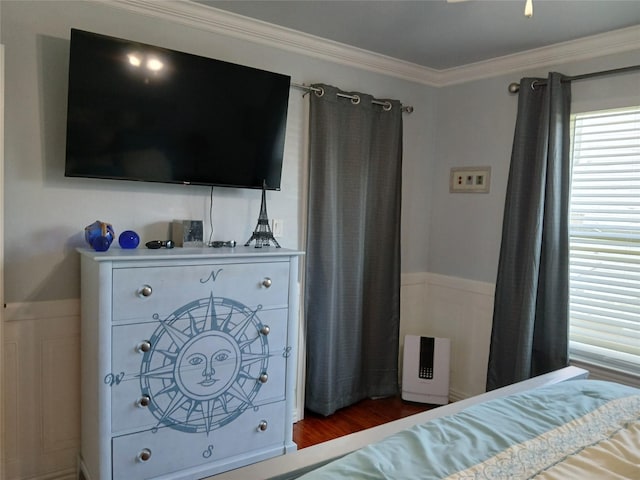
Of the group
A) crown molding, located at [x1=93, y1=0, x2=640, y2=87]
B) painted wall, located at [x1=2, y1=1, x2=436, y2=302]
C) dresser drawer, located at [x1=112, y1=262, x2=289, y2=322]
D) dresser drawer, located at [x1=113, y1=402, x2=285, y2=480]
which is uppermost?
crown molding, located at [x1=93, y1=0, x2=640, y2=87]

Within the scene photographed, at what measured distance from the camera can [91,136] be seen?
7.05 feet

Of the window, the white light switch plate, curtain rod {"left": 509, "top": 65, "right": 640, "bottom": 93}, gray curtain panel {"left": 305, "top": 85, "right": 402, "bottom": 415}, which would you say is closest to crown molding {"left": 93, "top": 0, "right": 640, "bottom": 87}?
curtain rod {"left": 509, "top": 65, "right": 640, "bottom": 93}

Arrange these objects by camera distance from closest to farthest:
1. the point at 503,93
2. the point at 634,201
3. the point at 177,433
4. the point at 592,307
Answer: the point at 177,433 → the point at 634,201 → the point at 592,307 → the point at 503,93

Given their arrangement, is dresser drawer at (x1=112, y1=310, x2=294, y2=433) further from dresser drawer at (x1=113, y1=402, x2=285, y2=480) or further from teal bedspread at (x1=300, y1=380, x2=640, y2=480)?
teal bedspread at (x1=300, y1=380, x2=640, y2=480)

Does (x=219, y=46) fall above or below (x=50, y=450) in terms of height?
above

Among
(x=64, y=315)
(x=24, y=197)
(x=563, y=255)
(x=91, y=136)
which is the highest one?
(x=91, y=136)

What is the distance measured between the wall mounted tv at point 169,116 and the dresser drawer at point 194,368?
0.78 m

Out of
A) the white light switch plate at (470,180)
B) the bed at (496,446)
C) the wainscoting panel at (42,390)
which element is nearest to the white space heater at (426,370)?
the white light switch plate at (470,180)

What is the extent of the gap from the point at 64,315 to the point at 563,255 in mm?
2783

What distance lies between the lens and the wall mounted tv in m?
2.12

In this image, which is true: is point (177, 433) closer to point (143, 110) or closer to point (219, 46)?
point (143, 110)

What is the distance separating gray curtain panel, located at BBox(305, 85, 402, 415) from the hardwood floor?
0.06 m

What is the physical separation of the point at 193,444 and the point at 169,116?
159 centimetres

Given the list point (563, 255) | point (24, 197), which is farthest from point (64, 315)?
point (563, 255)
